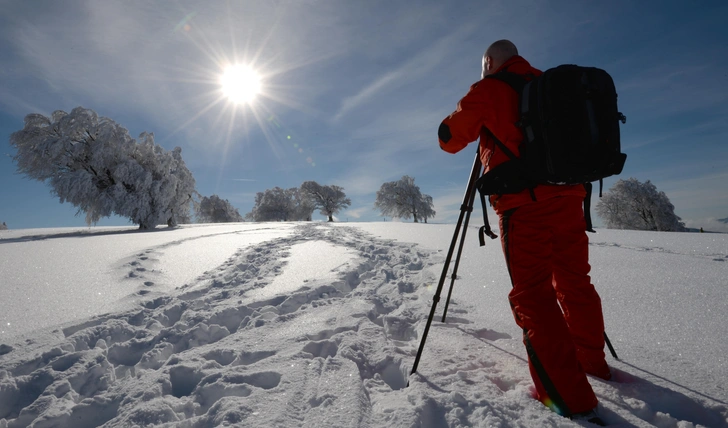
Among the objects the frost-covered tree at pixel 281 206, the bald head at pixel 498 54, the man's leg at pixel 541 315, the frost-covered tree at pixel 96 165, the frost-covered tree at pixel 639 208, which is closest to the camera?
the man's leg at pixel 541 315

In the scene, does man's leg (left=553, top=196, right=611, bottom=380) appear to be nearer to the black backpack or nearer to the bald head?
the black backpack

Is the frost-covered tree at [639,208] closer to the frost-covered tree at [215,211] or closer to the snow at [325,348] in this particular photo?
the snow at [325,348]

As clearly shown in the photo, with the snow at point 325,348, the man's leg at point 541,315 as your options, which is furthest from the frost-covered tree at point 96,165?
the man's leg at point 541,315

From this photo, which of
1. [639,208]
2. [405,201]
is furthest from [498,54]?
[405,201]

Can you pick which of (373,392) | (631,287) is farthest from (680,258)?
(373,392)

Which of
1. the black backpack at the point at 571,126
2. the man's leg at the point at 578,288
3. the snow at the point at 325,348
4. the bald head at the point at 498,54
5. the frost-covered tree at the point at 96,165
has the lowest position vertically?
the snow at the point at 325,348

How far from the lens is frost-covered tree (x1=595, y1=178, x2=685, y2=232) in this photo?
1321 inches

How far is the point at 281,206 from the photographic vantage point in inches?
2277

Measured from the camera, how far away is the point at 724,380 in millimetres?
1623

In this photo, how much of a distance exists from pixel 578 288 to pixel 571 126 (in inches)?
41.6

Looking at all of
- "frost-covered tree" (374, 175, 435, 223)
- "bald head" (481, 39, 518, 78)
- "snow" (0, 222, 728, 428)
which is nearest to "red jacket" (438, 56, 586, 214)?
"bald head" (481, 39, 518, 78)

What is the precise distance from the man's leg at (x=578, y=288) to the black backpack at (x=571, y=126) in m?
0.28

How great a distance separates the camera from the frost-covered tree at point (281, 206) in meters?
57.2

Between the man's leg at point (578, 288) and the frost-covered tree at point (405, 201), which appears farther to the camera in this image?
the frost-covered tree at point (405, 201)
